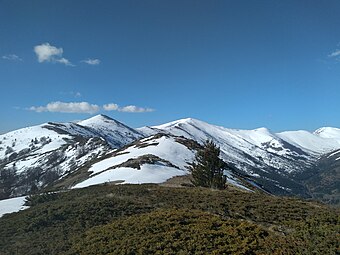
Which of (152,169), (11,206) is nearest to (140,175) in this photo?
(152,169)

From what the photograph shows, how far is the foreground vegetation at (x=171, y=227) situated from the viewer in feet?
50.7

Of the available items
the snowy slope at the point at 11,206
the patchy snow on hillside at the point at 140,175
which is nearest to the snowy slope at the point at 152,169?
the patchy snow on hillside at the point at 140,175

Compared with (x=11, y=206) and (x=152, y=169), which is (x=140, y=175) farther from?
(x=11, y=206)

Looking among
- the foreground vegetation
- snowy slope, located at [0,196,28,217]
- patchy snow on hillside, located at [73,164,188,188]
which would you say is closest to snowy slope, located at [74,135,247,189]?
patchy snow on hillside, located at [73,164,188,188]

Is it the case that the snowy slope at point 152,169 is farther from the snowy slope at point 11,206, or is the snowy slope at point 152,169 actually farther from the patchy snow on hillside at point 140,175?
the snowy slope at point 11,206

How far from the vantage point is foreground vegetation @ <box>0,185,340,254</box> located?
50.7 feet

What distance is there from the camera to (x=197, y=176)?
43531 mm

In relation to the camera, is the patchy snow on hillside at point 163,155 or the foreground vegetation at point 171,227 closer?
the foreground vegetation at point 171,227

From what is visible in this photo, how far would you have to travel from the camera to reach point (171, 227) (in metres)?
18.9

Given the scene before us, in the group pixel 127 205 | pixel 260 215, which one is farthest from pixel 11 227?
pixel 260 215

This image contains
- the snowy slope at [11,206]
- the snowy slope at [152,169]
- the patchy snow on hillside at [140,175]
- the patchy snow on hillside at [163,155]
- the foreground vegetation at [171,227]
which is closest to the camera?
the foreground vegetation at [171,227]

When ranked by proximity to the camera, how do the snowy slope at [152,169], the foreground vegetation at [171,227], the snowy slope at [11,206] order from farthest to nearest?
the snowy slope at [152,169] < the snowy slope at [11,206] < the foreground vegetation at [171,227]

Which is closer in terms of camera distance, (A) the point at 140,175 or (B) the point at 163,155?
(A) the point at 140,175

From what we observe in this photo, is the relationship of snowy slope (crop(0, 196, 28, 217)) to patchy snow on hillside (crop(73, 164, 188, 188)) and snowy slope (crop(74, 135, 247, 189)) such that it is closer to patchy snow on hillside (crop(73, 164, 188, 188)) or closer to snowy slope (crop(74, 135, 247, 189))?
patchy snow on hillside (crop(73, 164, 188, 188))
